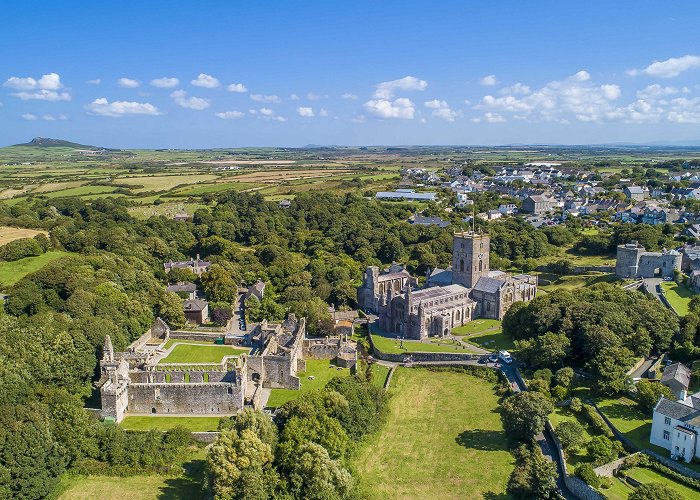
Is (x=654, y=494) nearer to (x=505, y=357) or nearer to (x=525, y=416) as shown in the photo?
(x=525, y=416)

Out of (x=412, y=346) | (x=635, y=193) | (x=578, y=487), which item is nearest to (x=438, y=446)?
(x=578, y=487)

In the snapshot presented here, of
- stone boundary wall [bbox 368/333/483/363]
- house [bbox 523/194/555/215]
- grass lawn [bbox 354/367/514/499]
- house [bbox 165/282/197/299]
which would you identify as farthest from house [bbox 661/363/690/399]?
house [bbox 523/194/555/215]

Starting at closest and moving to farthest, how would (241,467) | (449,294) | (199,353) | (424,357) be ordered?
1. (241,467)
2. (199,353)
3. (424,357)
4. (449,294)

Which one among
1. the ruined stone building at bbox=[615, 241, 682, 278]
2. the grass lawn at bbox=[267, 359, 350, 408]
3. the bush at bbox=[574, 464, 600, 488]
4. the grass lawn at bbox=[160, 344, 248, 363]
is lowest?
the grass lawn at bbox=[267, 359, 350, 408]

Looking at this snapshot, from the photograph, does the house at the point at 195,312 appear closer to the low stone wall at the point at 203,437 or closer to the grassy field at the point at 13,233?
the low stone wall at the point at 203,437

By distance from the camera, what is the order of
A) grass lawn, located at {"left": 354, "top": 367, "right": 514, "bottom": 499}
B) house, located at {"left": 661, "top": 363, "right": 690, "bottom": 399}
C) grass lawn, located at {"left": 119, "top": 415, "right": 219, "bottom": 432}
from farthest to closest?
1. house, located at {"left": 661, "top": 363, "right": 690, "bottom": 399}
2. grass lawn, located at {"left": 119, "top": 415, "right": 219, "bottom": 432}
3. grass lawn, located at {"left": 354, "top": 367, "right": 514, "bottom": 499}

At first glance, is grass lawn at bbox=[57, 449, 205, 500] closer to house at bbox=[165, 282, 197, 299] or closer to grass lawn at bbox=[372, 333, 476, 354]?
grass lawn at bbox=[372, 333, 476, 354]
